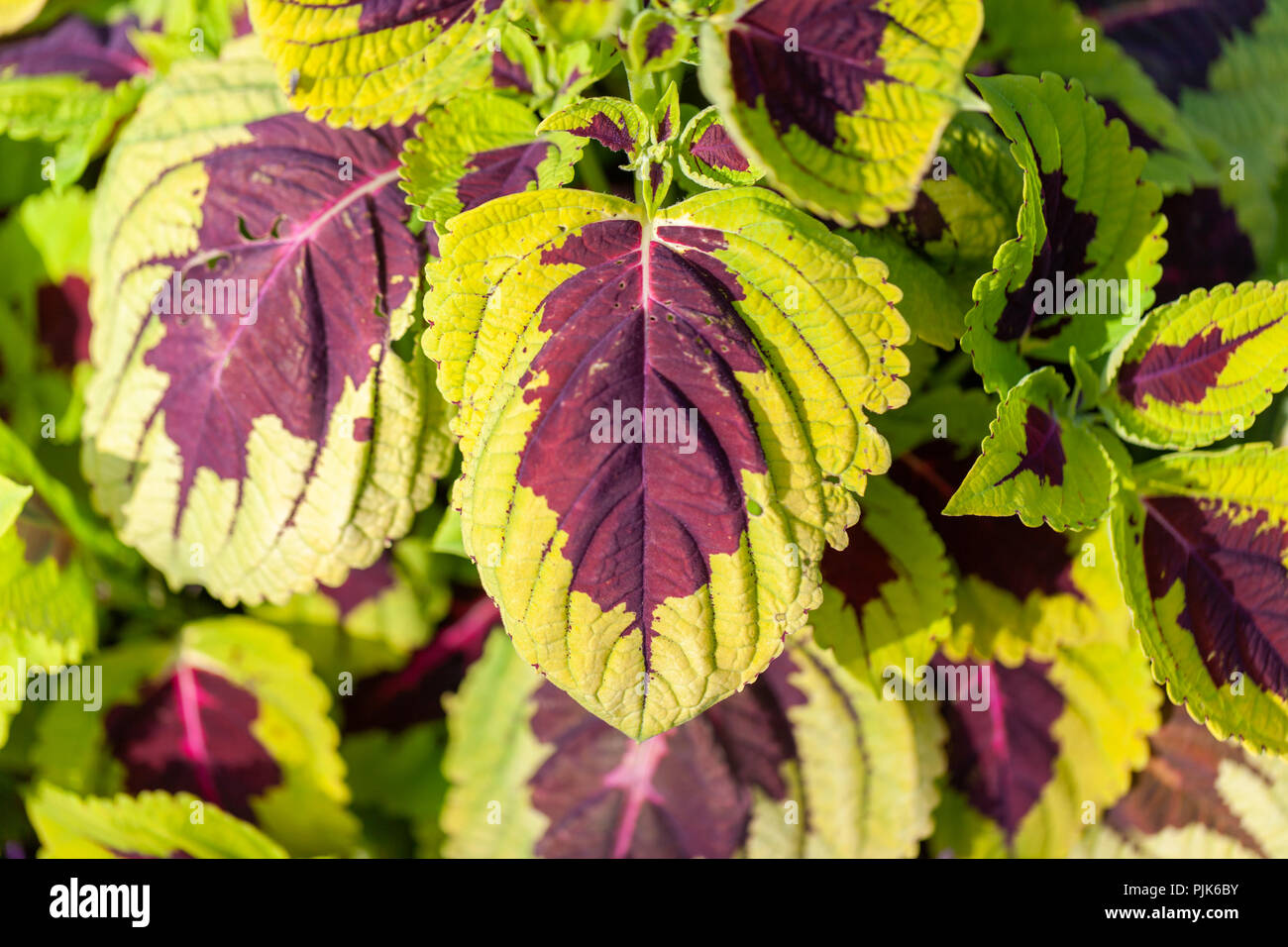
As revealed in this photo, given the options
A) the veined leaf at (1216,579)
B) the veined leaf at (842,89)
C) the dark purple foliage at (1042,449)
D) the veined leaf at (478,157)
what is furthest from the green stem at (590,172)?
the veined leaf at (1216,579)

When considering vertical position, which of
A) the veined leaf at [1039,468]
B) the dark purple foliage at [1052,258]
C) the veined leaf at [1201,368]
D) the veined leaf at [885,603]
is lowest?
the veined leaf at [885,603]

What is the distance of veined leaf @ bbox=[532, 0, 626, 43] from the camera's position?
0.66 metres

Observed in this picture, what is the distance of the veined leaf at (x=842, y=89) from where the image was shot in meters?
0.68

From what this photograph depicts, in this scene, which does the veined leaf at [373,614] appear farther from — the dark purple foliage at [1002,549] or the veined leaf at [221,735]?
the dark purple foliage at [1002,549]

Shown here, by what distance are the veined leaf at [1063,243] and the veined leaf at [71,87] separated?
3.20 ft

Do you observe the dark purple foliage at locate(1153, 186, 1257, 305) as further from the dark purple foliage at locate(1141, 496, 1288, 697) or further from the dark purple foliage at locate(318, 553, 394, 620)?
the dark purple foliage at locate(318, 553, 394, 620)

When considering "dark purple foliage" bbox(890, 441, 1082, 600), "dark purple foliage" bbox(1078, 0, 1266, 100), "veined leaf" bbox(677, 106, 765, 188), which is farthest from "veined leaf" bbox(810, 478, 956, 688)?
"dark purple foliage" bbox(1078, 0, 1266, 100)

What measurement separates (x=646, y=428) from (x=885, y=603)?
0.39 meters

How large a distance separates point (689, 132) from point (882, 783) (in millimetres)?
750

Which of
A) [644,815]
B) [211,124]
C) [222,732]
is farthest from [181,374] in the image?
[644,815]

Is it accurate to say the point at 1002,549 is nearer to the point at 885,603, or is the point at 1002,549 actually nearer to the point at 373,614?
the point at 885,603

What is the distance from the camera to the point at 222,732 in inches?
50.8

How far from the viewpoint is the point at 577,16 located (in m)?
0.67

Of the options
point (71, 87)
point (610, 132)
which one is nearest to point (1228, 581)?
point (610, 132)
